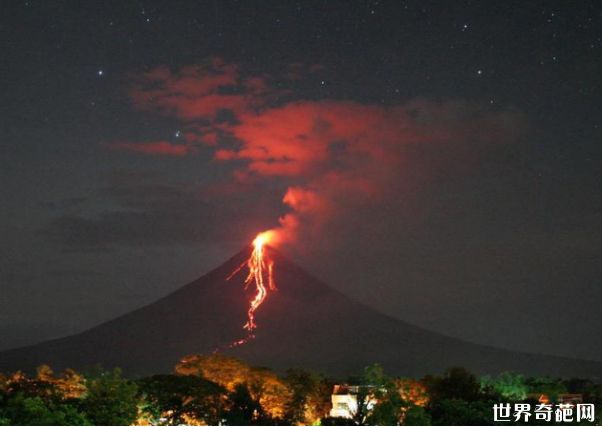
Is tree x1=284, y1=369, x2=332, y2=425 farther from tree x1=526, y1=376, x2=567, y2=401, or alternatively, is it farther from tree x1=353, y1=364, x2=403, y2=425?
tree x1=526, y1=376, x2=567, y2=401

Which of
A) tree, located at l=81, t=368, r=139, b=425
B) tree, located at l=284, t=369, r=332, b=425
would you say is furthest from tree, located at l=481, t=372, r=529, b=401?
tree, located at l=81, t=368, r=139, b=425

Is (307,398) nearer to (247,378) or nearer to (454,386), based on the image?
(247,378)

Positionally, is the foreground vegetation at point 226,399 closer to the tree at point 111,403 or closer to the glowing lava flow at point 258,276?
the tree at point 111,403

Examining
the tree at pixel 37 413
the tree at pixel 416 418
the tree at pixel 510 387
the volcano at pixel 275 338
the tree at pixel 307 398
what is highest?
the volcano at pixel 275 338

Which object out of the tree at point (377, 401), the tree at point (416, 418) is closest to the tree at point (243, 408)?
the tree at point (377, 401)

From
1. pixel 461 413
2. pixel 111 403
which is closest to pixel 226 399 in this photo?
pixel 111 403
